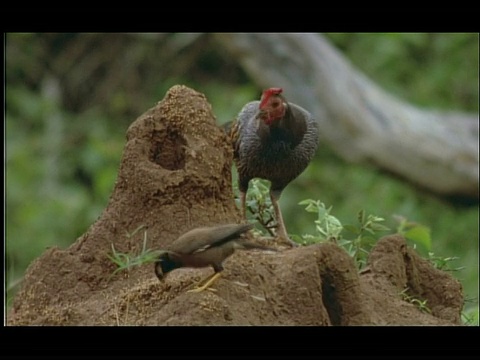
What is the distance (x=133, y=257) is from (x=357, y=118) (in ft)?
22.1

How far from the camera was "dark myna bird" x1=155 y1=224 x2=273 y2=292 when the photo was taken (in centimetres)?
481

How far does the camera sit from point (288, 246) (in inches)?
232

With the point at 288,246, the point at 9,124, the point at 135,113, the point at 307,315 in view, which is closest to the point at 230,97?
the point at 135,113

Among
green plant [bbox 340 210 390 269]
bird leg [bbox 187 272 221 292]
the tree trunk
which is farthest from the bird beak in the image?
the tree trunk

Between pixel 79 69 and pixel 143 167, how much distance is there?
10363 millimetres

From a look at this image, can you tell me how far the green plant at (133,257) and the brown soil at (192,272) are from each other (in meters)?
0.04

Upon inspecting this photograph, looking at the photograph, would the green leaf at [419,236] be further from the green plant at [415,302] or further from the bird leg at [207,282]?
the bird leg at [207,282]

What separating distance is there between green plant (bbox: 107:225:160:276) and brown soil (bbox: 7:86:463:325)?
39 millimetres

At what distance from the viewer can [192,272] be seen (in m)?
5.12

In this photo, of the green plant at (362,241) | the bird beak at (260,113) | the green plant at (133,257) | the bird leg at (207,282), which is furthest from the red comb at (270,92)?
the bird leg at (207,282)

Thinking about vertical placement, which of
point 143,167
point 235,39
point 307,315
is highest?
point 235,39

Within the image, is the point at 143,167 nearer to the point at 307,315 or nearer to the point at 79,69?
the point at 307,315

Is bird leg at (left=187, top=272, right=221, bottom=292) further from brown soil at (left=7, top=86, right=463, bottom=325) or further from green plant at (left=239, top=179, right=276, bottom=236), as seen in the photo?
green plant at (left=239, top=179, right=276, bottom=236)

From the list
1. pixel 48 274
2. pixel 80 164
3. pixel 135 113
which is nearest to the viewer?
pixel 48 274
